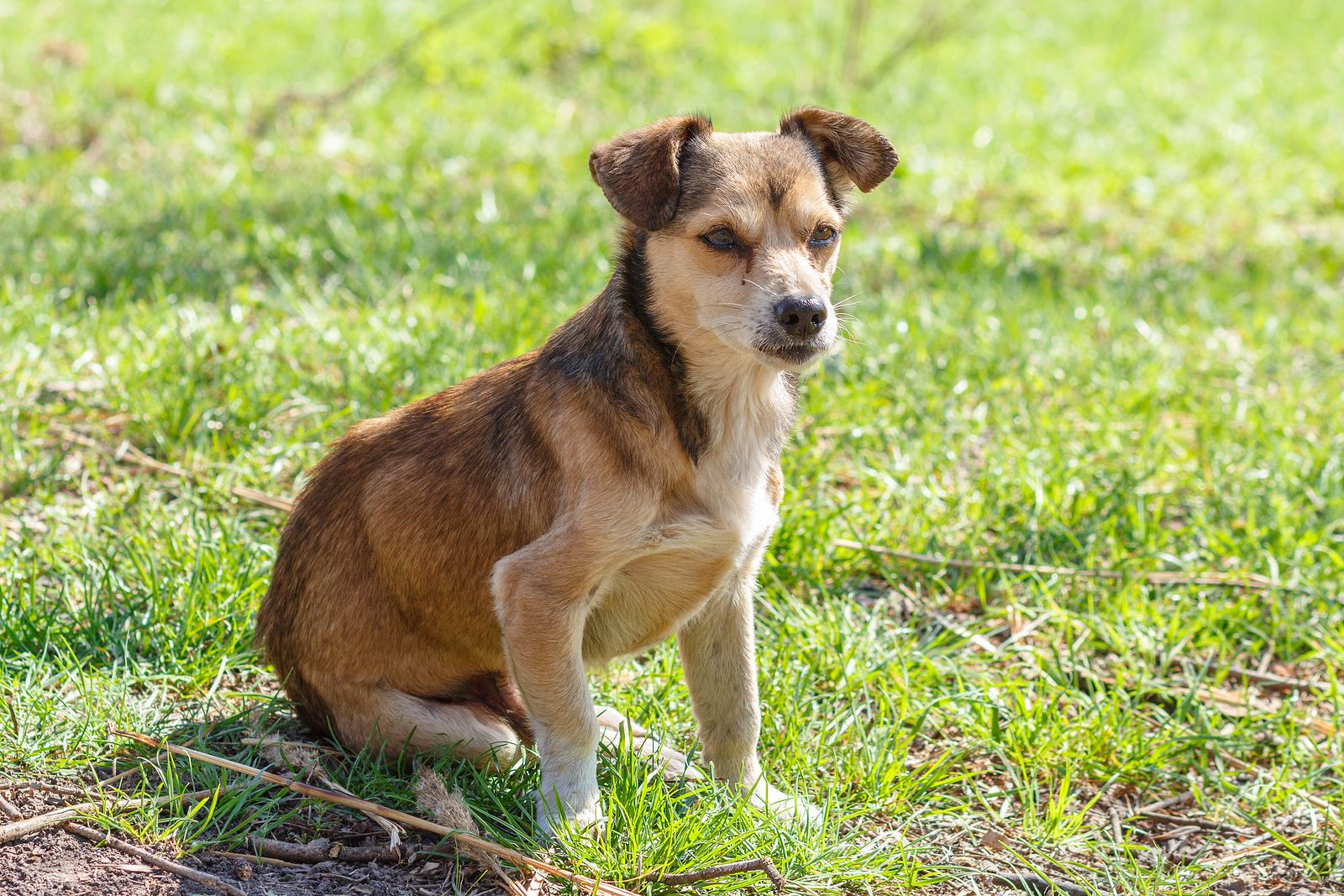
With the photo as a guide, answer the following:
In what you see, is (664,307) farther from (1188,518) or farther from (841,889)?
(1188,518)

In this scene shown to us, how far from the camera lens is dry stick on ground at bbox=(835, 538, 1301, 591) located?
4.34 metres

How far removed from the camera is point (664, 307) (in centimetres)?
315

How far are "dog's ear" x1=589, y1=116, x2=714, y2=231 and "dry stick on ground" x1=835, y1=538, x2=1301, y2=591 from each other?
65.4 inches

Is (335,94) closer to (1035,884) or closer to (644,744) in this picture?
(644,744)

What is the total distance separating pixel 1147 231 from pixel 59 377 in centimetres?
608

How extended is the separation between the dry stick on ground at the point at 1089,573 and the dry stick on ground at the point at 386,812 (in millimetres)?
1775

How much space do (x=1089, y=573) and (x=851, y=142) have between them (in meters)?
1.80

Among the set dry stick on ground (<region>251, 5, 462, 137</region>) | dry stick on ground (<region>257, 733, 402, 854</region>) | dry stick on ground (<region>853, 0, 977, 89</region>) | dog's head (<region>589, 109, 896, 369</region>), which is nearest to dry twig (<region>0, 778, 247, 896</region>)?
dry stick on ground (<region>257, 733, 402, 854</region>)

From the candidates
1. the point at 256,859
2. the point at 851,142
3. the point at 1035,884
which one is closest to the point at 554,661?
the point at 256,859

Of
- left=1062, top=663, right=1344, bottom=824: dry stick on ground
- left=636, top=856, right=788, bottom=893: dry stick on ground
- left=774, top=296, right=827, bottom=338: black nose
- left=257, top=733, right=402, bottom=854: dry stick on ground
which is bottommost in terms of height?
left=1062, top=663, right=1344, bottom=824: dry stick on ground

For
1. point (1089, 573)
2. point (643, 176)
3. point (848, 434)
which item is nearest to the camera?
point (643, 176)

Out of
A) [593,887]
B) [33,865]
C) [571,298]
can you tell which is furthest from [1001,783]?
[571,298]

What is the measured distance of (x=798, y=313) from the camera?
299cm

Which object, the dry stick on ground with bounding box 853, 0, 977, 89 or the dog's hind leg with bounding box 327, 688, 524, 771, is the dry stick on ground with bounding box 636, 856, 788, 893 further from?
the dry stick on ground with bounding box 853, 0, 977, 89
